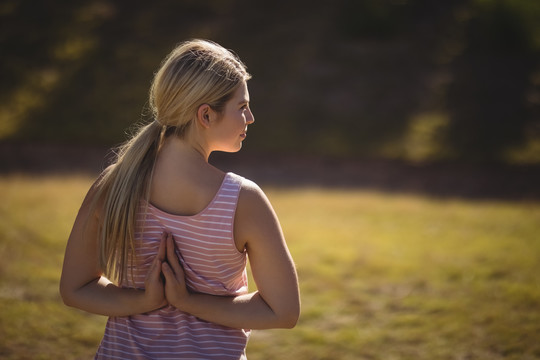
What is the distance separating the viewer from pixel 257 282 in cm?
169

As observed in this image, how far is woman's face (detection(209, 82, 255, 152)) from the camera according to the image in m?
1.68

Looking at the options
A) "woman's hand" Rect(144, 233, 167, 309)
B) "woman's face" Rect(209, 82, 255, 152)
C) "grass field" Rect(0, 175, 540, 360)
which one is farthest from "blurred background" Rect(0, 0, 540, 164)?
"woman's hand" Rect(144, 233, 167, 309)

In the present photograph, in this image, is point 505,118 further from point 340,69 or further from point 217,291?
point 217,291

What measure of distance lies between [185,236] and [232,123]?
17.2 inches

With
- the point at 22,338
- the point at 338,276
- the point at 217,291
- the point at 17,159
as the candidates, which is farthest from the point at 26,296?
the point at 17,159

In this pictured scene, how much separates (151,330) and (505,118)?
15223mm

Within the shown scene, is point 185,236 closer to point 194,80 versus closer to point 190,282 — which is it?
point 190,282

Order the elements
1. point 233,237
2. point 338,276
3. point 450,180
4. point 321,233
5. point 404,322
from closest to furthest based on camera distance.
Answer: point 233,237 < point 404,322 < point 338,276 < point 321,233 < point 450,180

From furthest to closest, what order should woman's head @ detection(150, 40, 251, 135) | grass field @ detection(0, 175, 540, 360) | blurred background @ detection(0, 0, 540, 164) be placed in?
1. blurred background @ detection(0, 0, 540, 164)
2. grass field @ detection(0, 175, 540, 360)
3. woman's head @ detection(150, 40, 251, 135)

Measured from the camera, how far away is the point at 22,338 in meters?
4.20

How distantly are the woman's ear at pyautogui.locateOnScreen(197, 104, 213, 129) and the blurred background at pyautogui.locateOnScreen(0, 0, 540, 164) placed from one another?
1240cm

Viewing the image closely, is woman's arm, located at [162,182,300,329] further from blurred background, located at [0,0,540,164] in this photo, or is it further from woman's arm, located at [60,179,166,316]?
blurred background, located at [0,0,540,164]

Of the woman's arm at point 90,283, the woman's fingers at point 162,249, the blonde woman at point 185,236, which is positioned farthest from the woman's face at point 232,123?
the woman's arm at point 90,283

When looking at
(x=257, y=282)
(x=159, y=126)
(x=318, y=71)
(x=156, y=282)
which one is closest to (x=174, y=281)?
(x=156, y=282)
